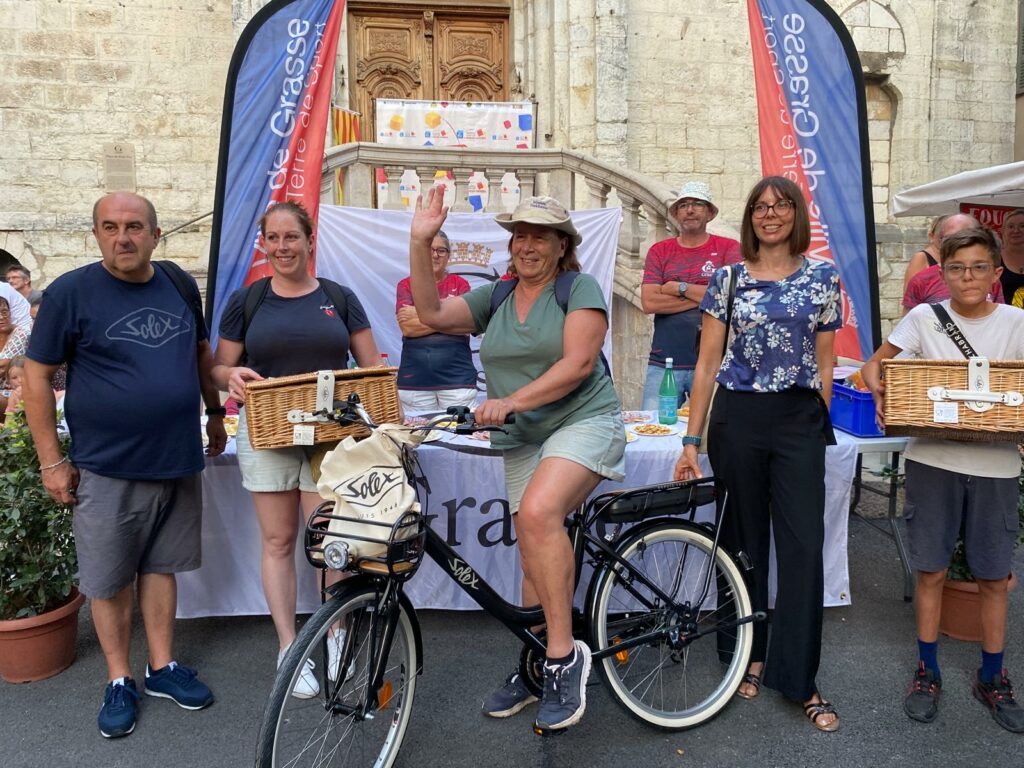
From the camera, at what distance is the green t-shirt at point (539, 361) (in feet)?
8.68

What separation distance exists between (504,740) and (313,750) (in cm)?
76

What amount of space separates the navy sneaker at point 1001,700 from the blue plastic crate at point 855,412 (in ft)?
3.87

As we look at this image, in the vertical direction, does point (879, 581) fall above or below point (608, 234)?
below

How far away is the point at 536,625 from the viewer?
2.79 meters

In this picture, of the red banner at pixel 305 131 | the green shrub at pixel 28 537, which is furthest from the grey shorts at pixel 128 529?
the red banner at pixel 305 131


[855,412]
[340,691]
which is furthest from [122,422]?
[855,412]

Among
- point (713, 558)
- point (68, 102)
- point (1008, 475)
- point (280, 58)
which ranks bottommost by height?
point (713, 558)

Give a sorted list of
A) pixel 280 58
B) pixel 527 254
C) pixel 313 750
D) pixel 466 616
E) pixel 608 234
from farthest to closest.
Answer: pixel 608 234 < pixel 280 58 < pixel 466 616 < pixel 527 254 < pixel 313 750

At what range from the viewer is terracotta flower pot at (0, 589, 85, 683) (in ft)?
10.7

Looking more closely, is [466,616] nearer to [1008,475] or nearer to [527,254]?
[527,254]

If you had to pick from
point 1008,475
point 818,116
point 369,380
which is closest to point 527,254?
point 369,380

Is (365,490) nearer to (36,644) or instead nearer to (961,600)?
(36,644)

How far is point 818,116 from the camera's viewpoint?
5.22 meters

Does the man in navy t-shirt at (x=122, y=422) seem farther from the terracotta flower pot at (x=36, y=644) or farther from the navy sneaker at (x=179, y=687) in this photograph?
the terracotta flower pot at (x=36, y=644)
